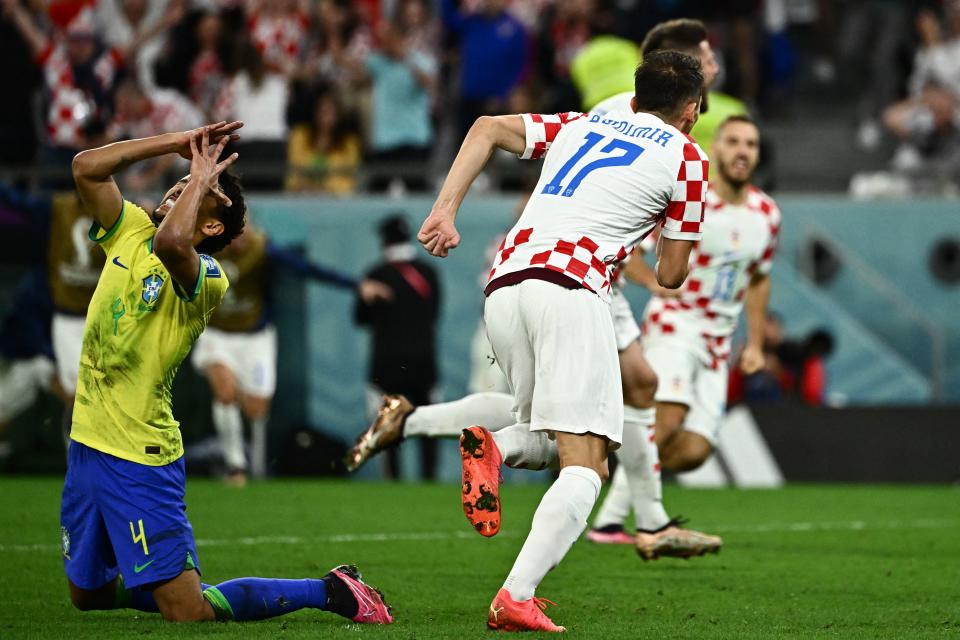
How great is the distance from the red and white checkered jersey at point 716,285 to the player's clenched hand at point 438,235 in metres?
4.06

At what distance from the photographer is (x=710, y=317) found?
956cm

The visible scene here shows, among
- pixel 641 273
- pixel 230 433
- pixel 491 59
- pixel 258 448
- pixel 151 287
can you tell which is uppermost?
pixel 491 59

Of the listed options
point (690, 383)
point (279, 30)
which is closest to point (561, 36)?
point (279, 30)

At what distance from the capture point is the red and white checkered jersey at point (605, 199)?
5.91 meters

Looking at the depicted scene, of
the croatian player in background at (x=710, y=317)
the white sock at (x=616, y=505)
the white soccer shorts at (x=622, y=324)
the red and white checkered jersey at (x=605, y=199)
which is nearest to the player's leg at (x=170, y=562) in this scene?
the red and white checkered jersey at (x=605, y=199)

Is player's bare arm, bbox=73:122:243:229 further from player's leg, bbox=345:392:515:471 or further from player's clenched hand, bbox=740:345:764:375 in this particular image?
player's clenched hand, bbox=740:345:764:375

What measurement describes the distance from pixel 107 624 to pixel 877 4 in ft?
50.6

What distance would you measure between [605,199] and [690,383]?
145 inches

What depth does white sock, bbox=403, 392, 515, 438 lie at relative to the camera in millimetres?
7418

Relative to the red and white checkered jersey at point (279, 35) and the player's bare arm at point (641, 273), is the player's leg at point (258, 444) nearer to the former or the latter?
the red and white checkered jersey at point (279, 35)

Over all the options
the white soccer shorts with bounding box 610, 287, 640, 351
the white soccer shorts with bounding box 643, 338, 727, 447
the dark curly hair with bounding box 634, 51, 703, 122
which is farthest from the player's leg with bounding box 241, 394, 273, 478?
the dark curly hair with bounding box 634, 51, 703, 122

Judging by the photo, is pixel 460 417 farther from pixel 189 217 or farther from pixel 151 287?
pixel 189 217

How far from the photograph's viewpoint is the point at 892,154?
18.2m

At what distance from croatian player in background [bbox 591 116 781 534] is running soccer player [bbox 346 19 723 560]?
961mm
